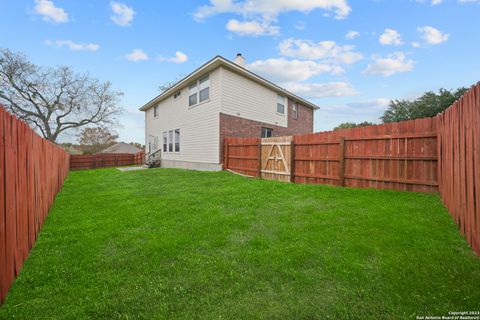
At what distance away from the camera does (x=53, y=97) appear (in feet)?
98.0

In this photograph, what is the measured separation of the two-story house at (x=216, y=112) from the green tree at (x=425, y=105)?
48.5ft

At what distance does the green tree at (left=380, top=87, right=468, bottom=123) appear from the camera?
2320 centimetres

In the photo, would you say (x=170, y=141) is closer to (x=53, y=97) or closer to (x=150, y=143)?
(x=150, y=143)

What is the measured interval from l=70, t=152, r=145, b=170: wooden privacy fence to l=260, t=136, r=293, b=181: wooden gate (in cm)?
1882

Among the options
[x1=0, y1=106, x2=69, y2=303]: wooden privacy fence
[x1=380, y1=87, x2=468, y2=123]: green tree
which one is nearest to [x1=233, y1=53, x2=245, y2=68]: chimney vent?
[x1=0, y1=106, x2=69, y2=303]: wooden privacy fence

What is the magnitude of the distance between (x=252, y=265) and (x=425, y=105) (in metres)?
30.2

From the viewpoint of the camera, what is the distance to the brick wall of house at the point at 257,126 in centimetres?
1300

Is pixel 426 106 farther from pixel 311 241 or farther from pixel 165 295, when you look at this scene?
pixel 165 295

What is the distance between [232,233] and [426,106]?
2943 centimetres

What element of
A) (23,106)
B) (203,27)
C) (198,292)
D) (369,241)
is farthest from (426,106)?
(23,106)

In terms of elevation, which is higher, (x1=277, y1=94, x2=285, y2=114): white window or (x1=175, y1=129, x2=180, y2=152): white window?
(x1=277, y1=94, x2=285, y2=114): white window

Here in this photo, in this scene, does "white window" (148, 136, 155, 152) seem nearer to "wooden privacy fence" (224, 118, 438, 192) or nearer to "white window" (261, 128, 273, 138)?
"white window" (261, 128, 273, 138)

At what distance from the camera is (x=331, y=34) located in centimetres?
1210

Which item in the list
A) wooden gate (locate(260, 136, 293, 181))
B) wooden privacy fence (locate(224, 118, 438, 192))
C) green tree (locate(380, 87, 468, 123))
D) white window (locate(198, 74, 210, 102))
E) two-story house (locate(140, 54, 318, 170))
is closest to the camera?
wooden privacy fence (locate(224, 118, 438, 192))
